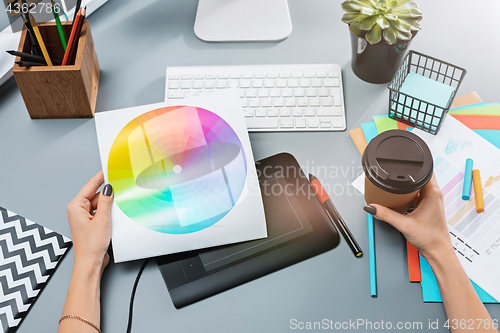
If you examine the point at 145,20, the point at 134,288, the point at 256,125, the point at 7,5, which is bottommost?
the point at 134,288

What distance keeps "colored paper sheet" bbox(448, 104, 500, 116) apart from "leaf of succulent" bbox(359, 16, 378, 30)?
276mm

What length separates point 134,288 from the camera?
0.74 m

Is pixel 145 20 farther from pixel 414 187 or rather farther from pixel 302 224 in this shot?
pixel 414 187

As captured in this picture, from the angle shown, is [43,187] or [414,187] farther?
[43,187]

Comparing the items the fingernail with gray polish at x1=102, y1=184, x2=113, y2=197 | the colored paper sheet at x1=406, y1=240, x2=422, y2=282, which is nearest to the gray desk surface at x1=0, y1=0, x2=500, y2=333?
the colored paper sheet at x1=406, y1=240, x2=422, y2=282

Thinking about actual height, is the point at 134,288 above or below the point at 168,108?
below

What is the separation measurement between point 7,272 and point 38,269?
0.05m

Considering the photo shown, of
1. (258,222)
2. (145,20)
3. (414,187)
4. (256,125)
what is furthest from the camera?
(145,20)

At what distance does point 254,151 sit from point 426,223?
0.38m

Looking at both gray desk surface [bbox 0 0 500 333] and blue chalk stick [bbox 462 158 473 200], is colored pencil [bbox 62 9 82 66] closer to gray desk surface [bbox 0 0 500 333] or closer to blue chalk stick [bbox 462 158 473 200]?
gray desk surface [bbox 0 0 500 333]

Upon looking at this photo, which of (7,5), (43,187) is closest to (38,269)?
(43,187)

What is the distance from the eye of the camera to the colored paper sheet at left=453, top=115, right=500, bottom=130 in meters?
0.88

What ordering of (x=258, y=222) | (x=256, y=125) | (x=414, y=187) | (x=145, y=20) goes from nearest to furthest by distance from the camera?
1. (x=414, y=187)
2. (x=258, y=222)
3. (x=256, y=125)
4. (x=145, y=20)

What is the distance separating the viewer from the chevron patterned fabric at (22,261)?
28.0 inches
